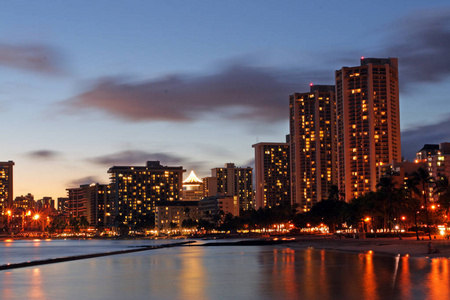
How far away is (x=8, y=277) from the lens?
50156 millimetres

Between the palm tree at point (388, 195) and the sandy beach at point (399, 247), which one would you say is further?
the palm tree at point (388, 195)

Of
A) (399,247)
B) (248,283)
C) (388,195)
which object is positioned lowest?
(399,247)

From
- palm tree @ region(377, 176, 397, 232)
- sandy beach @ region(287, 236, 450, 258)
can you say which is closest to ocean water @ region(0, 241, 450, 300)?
sandy beach @ region(287, 236, 450, 258)

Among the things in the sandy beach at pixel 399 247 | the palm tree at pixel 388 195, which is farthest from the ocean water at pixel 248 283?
the palm tree at pixel 388 195

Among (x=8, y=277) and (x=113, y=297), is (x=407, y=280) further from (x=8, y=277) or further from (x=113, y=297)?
(x=8, y=277)

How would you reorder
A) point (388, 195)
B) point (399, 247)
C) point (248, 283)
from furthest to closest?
point (388, 195) → point (399, 247) → point (248, 283)

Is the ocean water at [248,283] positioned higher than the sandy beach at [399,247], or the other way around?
the ocean water at [248,283]

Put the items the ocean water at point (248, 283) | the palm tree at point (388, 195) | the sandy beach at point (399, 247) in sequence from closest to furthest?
the ocean water at point (248, 283)
the sandy beach at point (399, 247)
the palm tree at point (388, 195)

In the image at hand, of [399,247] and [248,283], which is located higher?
[248,283]

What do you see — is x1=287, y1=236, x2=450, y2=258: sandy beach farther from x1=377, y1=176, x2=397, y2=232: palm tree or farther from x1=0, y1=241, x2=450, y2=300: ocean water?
x1=377, y1=176, x2=397, y2=232: palm tree

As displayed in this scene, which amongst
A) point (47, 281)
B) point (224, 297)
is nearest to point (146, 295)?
point (224, 297)

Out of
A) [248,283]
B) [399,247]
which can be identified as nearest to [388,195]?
[399,247]

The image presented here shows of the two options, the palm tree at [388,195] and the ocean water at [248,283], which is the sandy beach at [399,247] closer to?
the ocean water at [248,283]

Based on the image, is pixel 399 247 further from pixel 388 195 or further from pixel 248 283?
pixel 388 195
